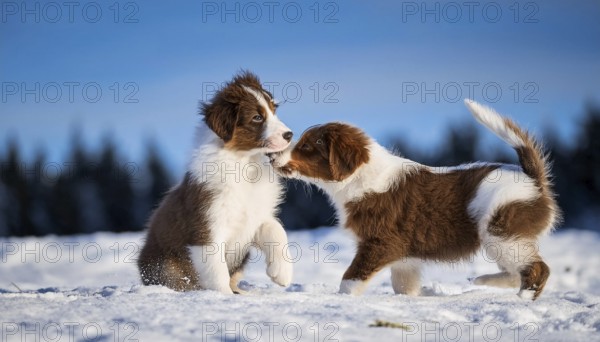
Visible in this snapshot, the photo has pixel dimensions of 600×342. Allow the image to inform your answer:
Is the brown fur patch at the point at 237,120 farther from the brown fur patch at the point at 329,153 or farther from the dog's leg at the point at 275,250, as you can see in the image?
the dog's leg at the point at 275,250

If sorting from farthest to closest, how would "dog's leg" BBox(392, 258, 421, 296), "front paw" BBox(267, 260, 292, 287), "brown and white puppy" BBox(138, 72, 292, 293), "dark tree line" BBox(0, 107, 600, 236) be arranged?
"dark tree line" BBox(0, 107, 600, 236), "dog's leg" BBox(392, 258, 421, 296), "front paw" BBox(267, 260, 292, 287), "brown and white puppy" BBox(138, 72, 292, 293)

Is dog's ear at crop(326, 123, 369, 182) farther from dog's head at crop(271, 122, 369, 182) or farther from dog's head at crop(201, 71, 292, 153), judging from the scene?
dog's head at crop(201, 71, 292, 153)

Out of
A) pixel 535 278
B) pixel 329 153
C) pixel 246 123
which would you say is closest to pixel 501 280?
pixel 535 278

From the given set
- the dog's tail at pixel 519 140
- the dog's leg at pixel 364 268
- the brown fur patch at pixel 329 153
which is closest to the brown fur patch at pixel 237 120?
the brown fur patch at pixel 329 153

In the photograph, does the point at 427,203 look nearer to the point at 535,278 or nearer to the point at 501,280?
the point at 501,280

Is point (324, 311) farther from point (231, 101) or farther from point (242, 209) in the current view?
point (231, 101)

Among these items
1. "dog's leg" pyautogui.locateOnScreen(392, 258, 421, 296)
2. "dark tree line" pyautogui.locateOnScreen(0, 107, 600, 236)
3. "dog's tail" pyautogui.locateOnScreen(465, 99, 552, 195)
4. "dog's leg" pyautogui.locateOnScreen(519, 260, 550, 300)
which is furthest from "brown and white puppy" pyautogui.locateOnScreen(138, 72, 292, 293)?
"dark tree line" pyautogui.locateOnScreen(0, 107, 600, 236)

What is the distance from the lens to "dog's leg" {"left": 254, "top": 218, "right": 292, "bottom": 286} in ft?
22.8

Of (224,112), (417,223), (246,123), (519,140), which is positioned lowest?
(417,223)

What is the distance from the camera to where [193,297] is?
582cm

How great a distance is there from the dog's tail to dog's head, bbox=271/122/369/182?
127 cm

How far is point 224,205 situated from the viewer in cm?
682

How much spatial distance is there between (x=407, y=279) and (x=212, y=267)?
2.18m

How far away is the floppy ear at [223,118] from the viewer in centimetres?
701
